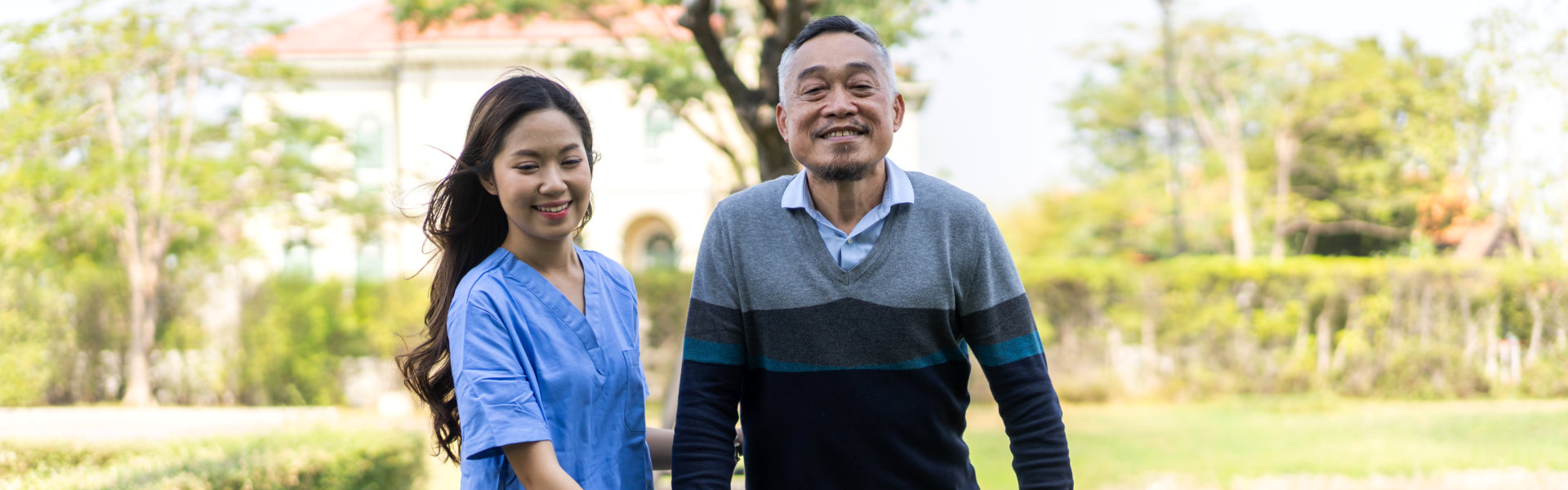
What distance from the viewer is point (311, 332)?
44.4 feet

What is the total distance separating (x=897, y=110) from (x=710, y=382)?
2.18 ft

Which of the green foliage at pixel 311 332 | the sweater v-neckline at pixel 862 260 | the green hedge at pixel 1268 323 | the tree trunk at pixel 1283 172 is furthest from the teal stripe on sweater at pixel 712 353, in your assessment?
the tree trunk at pixel 1283 172

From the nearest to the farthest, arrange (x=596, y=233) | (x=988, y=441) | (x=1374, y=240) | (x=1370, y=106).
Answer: (x=988, y=441)
(x=596, y=233)
(x=1370, y=106)
(x=1374, y=240)

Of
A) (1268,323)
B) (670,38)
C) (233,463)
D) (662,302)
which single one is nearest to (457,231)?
(233,463)

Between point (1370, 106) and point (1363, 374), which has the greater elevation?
point (1370, 106)

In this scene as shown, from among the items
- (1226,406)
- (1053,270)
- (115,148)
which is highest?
(115,148)

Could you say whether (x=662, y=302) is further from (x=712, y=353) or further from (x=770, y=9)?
(x=712, y=353)

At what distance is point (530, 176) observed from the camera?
194 cm

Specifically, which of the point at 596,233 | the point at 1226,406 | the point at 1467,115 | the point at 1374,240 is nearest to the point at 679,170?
the point at 596,233

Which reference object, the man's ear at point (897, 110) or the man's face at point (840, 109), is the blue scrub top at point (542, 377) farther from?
the man's ear at point (897, 110)

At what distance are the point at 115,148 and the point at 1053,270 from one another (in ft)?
39.5

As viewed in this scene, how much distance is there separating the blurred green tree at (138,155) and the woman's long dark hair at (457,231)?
1302 cm

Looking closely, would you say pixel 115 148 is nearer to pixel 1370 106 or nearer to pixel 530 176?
pixel 530 176

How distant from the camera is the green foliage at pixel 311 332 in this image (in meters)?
13.4
